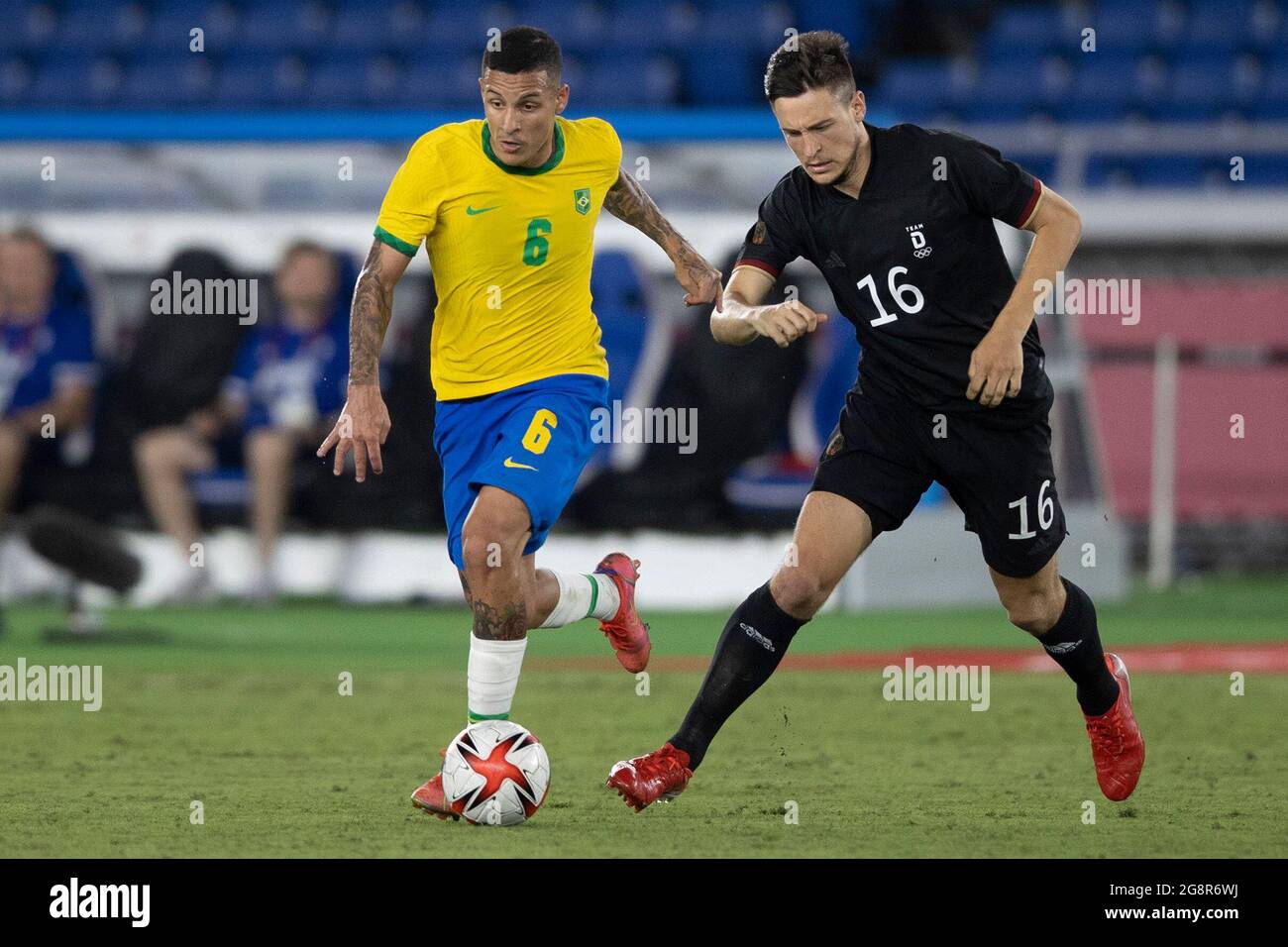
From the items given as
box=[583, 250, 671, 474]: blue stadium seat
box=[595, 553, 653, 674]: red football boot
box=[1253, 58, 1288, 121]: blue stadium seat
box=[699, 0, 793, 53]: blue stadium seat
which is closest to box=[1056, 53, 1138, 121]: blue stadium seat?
box=[1253, 58, 1288, 121]: blue stadium seat

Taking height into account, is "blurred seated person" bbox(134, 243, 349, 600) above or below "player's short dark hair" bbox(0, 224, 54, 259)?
below

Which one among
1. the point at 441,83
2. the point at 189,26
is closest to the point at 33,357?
the point at 441,83

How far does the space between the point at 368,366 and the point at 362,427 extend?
0.79 feet

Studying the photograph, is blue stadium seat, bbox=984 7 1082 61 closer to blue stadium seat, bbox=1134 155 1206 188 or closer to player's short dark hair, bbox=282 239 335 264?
blue stadium seat, bbox=1134 155 1206 188

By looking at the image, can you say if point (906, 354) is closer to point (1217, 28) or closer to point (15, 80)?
point (1217, 28)

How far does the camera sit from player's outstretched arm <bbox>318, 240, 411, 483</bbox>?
17.1 ft

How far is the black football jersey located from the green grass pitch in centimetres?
126

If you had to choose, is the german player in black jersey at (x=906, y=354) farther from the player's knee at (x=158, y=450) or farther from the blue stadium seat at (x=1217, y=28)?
the blue stadium seat at (x=1217, y=28)

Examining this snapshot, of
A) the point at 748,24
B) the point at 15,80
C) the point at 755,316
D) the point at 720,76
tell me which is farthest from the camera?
the point at 15,80

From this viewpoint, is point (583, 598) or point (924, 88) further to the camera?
point (924, 88)

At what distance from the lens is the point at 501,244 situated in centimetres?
571

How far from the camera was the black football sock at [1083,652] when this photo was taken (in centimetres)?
557

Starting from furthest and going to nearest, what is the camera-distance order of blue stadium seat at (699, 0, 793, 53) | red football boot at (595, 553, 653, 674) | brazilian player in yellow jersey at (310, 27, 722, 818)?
blue stadium seat at (699, 0, 793, 53) < red football boot at (595, 553, 653, 674) < brazilian player in yellow jersey at (310, 27, 722, 818)
